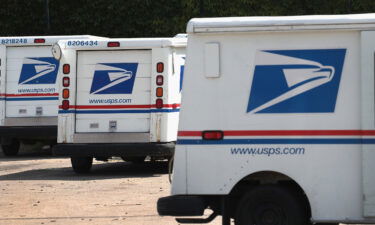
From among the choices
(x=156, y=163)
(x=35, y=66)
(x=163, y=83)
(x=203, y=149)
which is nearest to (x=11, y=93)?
(x=35, y=66)

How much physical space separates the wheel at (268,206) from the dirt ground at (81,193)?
1.83m

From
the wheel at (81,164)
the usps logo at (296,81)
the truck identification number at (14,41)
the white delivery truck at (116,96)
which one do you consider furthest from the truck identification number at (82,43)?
the usps logo at (296,81)

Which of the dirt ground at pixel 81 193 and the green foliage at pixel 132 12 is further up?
the green foliage at pixel 132 12

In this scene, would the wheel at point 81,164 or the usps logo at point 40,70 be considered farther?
the usps logo at point 40,70

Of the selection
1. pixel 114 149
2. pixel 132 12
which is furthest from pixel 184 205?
pixel 132 12

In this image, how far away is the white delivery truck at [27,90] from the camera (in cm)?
2036

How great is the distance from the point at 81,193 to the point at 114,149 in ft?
7.95

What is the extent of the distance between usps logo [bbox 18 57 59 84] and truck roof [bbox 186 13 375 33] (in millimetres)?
11888

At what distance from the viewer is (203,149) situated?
29.0ft

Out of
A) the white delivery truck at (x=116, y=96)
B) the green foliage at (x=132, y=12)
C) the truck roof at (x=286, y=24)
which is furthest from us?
the green foliage at (x=132, y=12)

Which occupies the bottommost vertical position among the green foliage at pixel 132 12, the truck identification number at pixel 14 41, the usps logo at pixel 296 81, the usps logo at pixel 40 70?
the usps logo at pixel 296 81

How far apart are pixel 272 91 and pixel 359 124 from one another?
2.83 feet

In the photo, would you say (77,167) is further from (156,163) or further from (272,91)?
(272,91)

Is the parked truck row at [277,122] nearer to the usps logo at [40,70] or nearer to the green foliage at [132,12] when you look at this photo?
the usps logo at [40,70]
